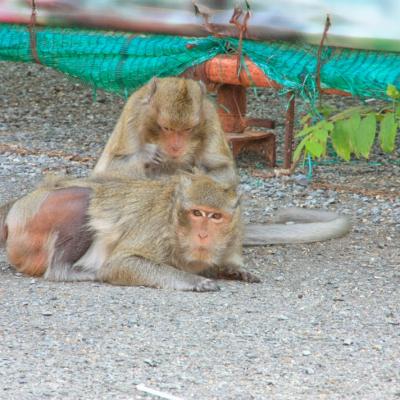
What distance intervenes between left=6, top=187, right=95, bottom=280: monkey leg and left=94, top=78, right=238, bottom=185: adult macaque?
2.22 feet

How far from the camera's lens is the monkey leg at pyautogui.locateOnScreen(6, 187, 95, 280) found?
6.62 metres

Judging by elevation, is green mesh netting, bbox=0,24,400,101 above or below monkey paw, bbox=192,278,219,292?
above

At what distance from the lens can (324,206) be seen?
861cm

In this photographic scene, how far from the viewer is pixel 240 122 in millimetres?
10000

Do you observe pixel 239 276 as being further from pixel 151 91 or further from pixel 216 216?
pixel 151 91

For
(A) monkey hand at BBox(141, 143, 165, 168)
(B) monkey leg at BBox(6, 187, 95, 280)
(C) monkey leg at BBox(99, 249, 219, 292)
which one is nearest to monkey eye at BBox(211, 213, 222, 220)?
(C) monkey leg at BBox(99, 249, 219, 292)

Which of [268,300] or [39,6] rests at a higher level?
[39,6]

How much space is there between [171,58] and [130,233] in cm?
347

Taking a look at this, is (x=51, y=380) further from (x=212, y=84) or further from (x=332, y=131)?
(x=212, y=84)

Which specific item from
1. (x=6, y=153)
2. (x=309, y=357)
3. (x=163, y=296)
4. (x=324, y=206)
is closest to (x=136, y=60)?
(x=6, y=153)

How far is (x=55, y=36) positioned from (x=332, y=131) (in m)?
4.43

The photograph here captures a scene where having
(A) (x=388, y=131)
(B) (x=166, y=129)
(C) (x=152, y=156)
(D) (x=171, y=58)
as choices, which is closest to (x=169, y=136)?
(B) (x=166, y=129)

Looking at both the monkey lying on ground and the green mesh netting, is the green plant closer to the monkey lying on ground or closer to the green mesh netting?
the monkey lying on ground

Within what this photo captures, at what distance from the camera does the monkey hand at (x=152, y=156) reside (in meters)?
7.33
